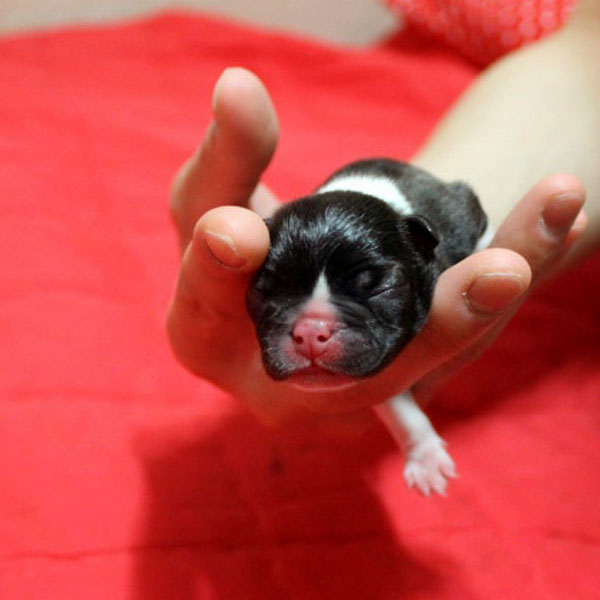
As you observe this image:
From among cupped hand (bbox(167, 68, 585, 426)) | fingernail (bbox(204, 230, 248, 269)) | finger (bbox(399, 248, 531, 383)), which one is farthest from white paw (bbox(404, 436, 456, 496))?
fingernail (bbox(204, 230, 248, 269))

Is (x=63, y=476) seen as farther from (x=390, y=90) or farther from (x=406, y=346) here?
(x=390, y=90)

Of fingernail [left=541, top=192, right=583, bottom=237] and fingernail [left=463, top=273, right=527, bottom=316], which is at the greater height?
fingernail [left=541, top=192, right=583, bottom=237]

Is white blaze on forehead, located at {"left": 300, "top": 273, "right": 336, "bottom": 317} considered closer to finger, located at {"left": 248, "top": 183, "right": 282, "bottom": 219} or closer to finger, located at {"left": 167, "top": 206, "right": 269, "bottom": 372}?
finger, located at {"left": 167, "top": 206, "right": 269, "bottom": 372}

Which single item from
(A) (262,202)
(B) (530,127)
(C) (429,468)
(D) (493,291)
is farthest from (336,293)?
(B) (530,127)

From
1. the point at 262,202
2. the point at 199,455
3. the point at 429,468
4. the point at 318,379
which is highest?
the point at 318,379

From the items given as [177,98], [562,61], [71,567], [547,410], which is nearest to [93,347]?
[71,567]

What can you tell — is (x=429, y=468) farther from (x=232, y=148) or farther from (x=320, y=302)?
(x=232, y=148)
